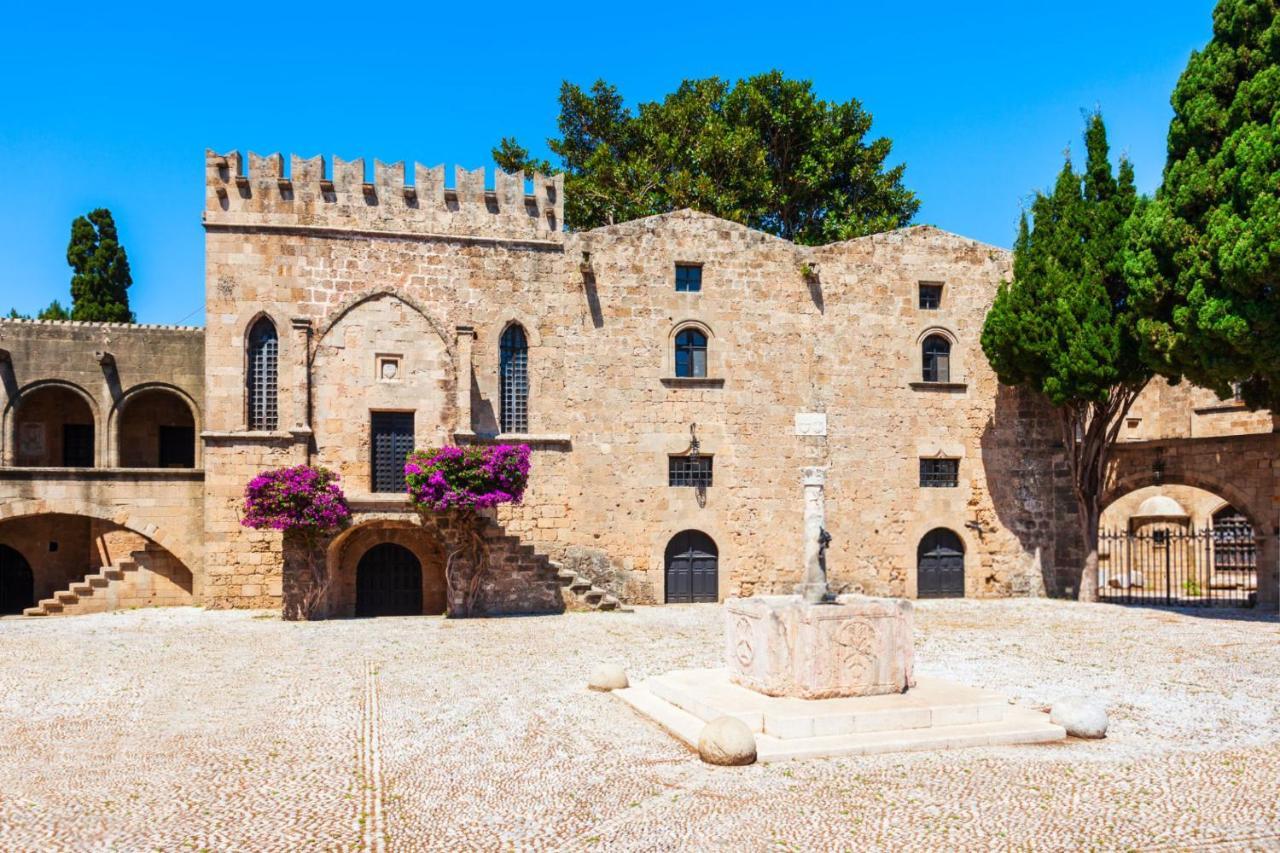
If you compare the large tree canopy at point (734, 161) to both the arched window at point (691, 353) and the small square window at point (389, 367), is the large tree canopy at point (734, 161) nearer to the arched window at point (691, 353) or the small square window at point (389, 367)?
the arched window at point (691, 353)

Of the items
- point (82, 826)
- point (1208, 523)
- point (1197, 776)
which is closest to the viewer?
A: point (82, 826)

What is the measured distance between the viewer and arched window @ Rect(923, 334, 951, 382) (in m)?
24.0

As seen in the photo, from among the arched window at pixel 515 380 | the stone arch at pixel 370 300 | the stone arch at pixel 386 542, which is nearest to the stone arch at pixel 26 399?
the stone arch at pixel 370 300

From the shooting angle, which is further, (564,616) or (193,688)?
(564,616)

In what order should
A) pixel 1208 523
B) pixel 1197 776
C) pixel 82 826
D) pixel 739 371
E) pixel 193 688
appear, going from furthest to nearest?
pixel 1208 523, pixel 739 371, pixel 193 688, pixel 1197 776, pixel 82 826

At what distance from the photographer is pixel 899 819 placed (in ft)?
23.8

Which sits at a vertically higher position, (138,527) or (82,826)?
(138,527)

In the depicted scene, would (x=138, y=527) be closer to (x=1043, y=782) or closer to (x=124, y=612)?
(x=124, y=612)

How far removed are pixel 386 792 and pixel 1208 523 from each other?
26717 mm

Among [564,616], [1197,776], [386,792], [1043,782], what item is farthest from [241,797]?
[564,616]

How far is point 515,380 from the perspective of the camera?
21906 millimetres

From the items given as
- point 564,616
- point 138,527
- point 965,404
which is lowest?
point 564,616

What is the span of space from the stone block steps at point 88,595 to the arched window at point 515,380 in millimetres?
8214

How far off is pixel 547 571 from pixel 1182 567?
1855cm
